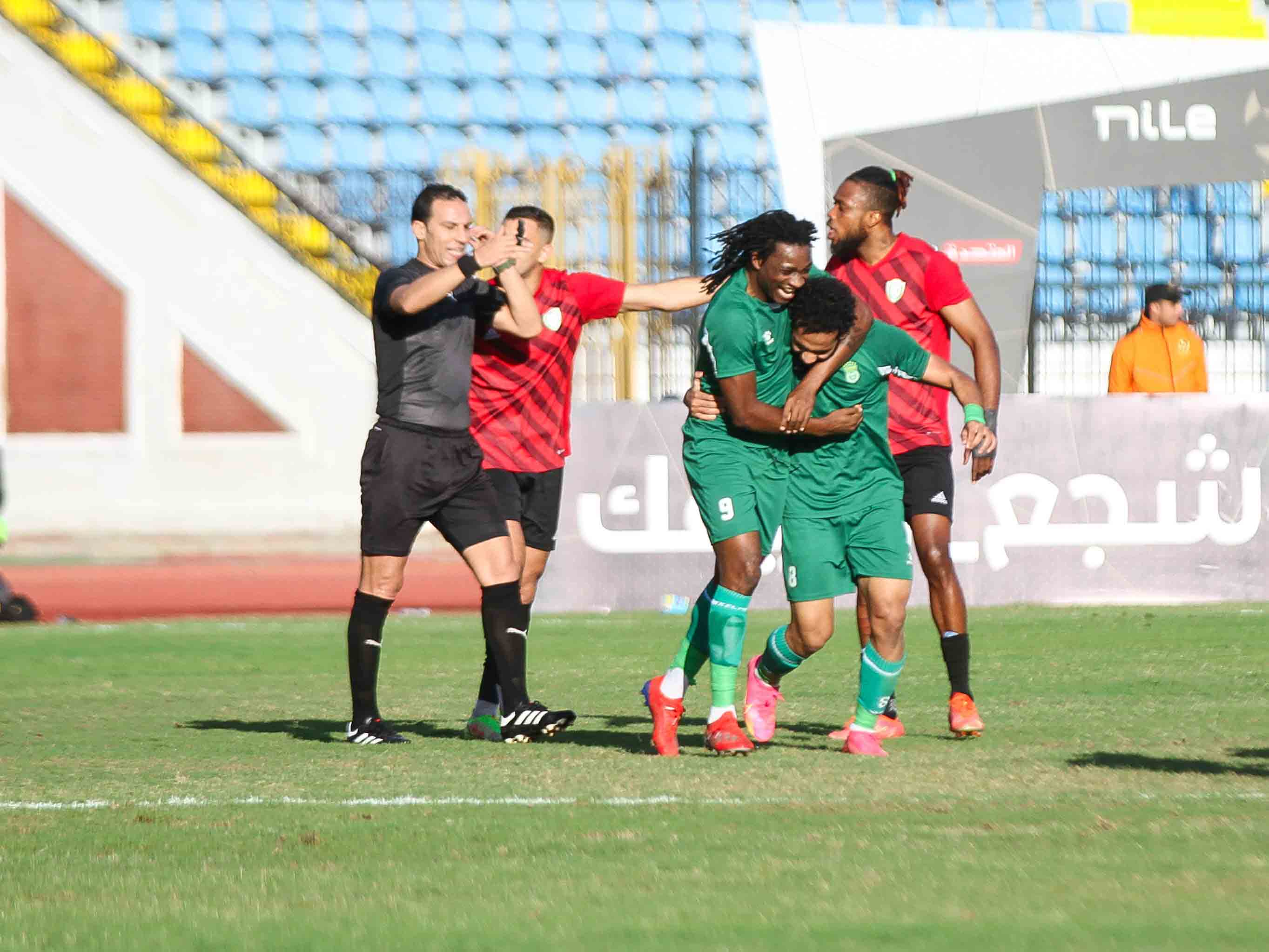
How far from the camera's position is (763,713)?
22.0 ft

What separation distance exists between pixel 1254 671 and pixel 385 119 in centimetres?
2099

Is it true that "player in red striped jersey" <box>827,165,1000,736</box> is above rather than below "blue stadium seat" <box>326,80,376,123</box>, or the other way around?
below

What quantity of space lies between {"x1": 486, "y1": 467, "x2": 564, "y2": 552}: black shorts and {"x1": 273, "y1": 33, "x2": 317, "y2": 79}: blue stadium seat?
71.1 ft

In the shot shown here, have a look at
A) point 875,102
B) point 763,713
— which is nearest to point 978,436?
point 763,713

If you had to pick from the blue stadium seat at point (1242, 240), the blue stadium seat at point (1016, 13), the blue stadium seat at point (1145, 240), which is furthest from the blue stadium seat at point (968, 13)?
the blue stadium seat at point (1145, 240)

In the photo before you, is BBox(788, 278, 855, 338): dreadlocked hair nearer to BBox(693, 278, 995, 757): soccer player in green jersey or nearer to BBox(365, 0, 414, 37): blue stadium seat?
BBox(693, 278, 995, 757): soccer player in green jersey

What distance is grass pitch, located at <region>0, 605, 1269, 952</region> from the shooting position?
3.76m

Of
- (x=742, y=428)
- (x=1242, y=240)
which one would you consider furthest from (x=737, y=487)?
(x=1242, y=240)

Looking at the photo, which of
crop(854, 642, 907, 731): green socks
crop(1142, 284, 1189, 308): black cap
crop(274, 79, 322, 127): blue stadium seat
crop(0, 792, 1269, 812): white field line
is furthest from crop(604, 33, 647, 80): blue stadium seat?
crop(0, 792, 1269, 812): white field line

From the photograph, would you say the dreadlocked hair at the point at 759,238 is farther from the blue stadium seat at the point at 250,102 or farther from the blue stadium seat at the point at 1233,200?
the blue stadium seat at the point at 250,102

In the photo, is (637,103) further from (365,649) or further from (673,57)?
(365,649)

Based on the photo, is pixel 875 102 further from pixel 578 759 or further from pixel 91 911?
pixel 91 911

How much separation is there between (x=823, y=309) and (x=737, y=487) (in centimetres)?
66

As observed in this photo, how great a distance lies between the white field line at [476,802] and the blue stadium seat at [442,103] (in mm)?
23222
